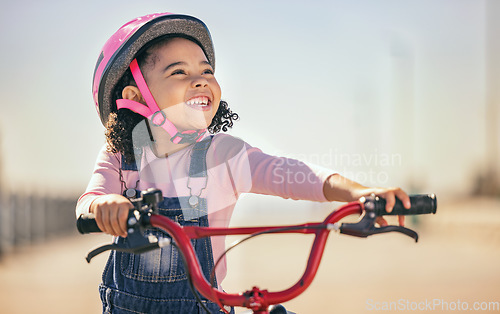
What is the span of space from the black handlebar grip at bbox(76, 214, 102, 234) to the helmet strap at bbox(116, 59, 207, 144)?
0.86 metres

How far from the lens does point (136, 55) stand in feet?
9.66

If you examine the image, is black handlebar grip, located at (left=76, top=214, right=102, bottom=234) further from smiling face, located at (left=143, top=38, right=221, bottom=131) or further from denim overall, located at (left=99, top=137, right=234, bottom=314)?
smiling face, located at (left=143, top=38, right=221, bottom=131)

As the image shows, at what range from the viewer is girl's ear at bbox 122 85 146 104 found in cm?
298

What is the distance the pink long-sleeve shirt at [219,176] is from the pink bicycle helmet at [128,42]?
35 cm

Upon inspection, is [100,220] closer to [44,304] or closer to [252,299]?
[252,299]

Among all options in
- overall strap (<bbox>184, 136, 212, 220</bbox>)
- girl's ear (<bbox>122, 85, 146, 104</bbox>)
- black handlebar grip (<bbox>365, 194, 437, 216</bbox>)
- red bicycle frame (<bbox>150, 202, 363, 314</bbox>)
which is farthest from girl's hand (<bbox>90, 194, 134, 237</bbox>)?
girl's ear (<bbox>122, 85, 146, 104</bbox>)

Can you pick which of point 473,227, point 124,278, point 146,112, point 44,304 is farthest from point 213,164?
point 473,227

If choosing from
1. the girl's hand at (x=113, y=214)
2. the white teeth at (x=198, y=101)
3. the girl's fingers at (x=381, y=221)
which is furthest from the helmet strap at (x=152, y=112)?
the girl's fingers at (x=381, y=221)

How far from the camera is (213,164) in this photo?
268 cm

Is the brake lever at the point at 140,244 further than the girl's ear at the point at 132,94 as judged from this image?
No

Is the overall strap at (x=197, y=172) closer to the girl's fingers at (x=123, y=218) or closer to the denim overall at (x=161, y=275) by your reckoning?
the denim overall at (x=161, y=275)

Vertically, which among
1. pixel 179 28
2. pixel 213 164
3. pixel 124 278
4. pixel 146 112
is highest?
pixel 179 28

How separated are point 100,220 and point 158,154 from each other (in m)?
0.93

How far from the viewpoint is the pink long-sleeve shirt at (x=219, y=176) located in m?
2.44
